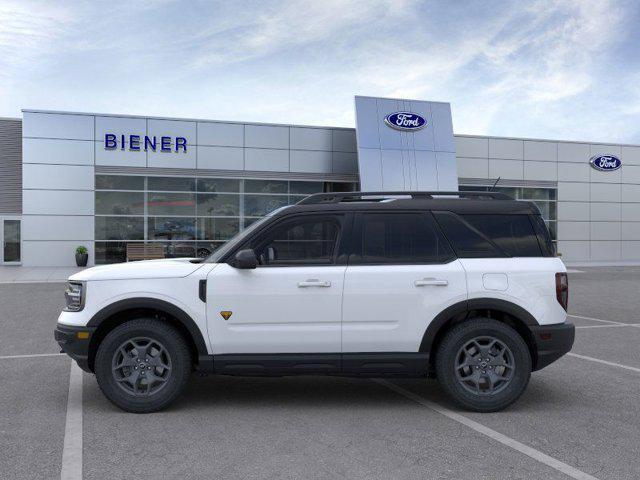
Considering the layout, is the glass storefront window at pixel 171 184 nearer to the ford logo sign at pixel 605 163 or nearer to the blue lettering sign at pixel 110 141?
the blue lettering sign at pixel 110 141

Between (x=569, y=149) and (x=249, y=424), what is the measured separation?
31.8 metres

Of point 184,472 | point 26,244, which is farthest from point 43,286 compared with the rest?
point 184,472

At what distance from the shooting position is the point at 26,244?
2583cm

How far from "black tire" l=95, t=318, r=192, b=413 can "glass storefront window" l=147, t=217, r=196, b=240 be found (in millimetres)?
22562

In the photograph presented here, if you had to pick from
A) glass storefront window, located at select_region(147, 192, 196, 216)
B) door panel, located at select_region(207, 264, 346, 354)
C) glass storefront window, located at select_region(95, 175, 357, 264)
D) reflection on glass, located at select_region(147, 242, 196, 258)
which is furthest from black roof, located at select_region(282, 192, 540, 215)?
glass storefront window, located at select_region(147, 192, 196, 216)

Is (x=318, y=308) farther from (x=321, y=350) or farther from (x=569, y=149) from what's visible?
(x=569, y=149)

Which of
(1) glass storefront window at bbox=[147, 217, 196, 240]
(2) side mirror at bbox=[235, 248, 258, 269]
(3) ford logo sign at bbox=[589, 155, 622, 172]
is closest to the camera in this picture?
(2) side mirror at bbox=[235, 248, 258, 269]

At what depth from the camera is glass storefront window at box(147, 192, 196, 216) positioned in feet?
88.8

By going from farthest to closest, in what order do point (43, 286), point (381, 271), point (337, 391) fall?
point (43, 286) → point (337, 391) → point (381, 271)

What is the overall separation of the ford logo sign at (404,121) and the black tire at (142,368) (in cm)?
2408

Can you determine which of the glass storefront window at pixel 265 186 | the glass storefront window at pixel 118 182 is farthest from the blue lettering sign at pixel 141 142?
the glass storefront window at pixel 265 186

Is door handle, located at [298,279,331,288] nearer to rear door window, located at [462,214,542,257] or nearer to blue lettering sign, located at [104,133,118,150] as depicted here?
rear door window, located at [462,214,542,257]

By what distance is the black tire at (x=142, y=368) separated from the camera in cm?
513

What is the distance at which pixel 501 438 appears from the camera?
15.0 feet
